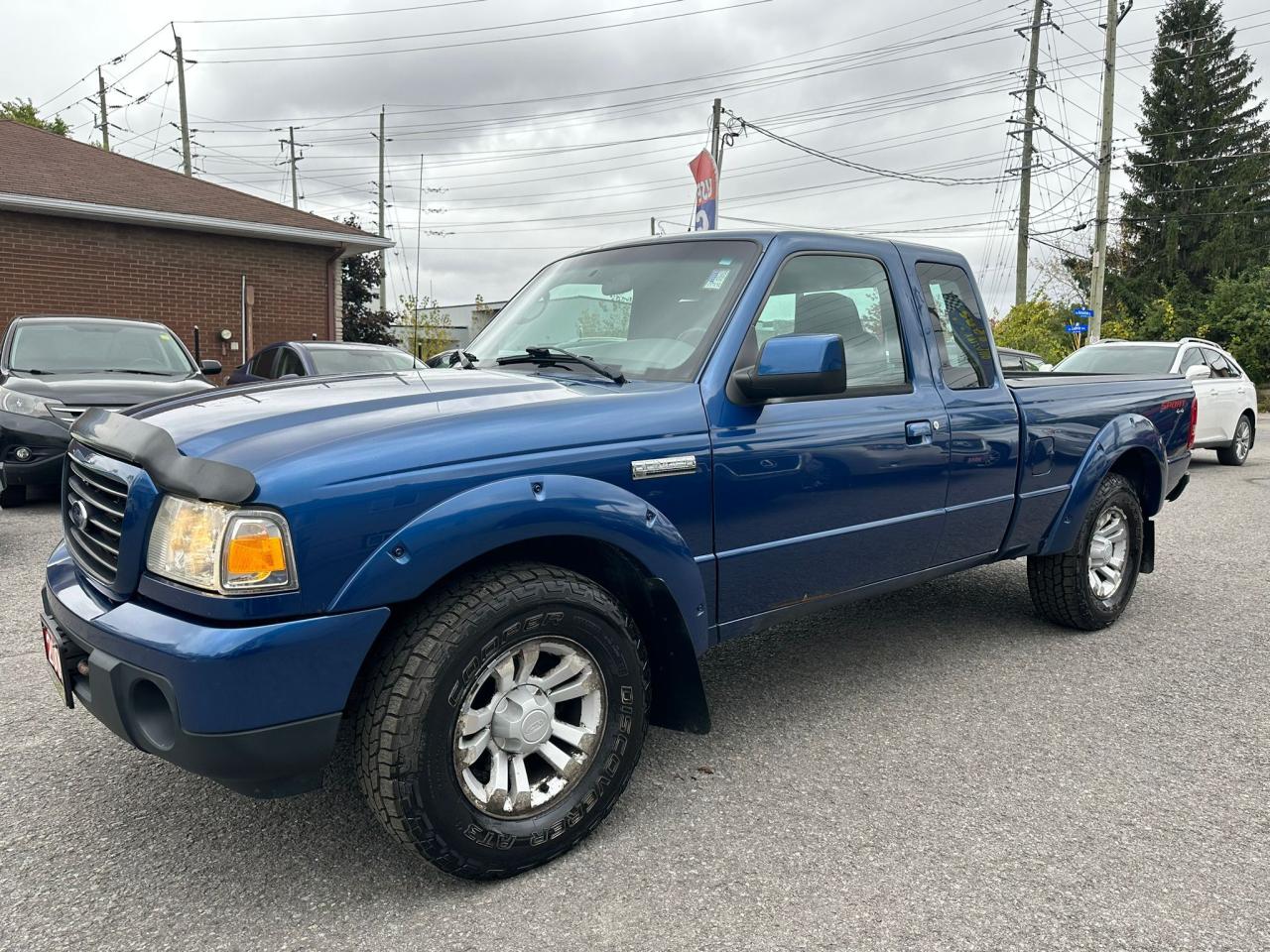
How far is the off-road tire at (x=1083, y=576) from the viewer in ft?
15.5

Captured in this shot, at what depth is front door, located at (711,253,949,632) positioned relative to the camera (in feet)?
10.2

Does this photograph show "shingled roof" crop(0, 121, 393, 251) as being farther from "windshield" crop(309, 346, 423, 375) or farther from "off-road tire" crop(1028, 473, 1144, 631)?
"off-road tire" crop(1028, 473, 1144, 631)

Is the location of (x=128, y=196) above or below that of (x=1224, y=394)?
above

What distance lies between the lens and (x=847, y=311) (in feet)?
12.1

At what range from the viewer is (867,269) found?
3791 millimetres

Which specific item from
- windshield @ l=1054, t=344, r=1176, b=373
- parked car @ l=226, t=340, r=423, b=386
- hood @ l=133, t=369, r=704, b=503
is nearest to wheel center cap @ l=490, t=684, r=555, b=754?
hood @ l=133, t=369, r=704, b=503

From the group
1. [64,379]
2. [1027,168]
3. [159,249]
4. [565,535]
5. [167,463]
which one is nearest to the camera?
[167,463]

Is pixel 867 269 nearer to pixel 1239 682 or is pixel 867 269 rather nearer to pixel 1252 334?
pixel 1239 682

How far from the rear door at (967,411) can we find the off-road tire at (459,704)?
6.18 feet

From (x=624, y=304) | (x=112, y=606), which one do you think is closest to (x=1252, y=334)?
(x=624, y=304)

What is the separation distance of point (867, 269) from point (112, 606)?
2.90 meters

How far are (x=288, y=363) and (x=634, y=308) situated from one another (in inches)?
305

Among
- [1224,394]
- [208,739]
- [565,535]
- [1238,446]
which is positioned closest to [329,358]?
[565,535]

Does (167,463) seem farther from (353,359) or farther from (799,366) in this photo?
(353,359)
